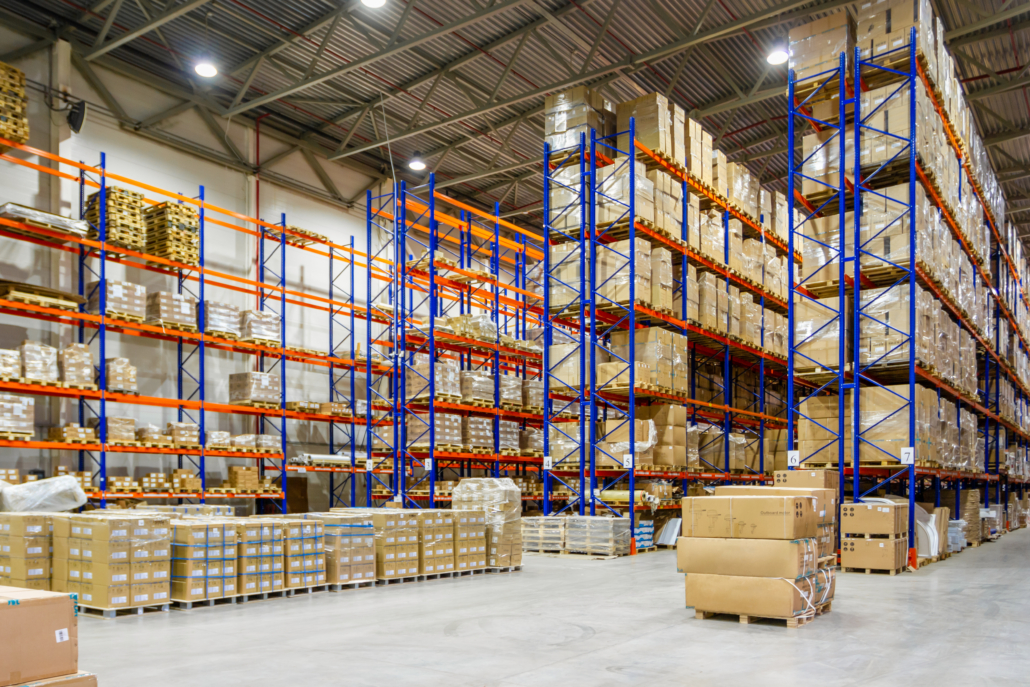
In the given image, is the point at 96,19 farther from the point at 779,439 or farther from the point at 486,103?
the point at 779,439

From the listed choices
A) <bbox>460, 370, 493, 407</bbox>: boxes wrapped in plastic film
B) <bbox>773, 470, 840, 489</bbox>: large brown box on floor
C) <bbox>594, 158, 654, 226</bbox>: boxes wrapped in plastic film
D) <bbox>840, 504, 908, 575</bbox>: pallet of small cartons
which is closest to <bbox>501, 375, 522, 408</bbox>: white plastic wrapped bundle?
<bbox>460, 370, 493, 407</bbox>: boxes wrapped in plastic film

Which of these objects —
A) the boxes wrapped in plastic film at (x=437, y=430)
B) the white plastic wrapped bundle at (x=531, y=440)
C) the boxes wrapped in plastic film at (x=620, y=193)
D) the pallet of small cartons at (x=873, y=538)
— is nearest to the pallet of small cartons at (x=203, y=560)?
the pallet of small cartons at (x=873, y=538)

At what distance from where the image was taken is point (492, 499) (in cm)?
1130

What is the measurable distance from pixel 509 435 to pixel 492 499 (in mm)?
6613

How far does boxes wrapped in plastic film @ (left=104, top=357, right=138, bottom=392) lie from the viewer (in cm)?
1373

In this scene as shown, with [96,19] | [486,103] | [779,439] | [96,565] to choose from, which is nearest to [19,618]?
[96,565]

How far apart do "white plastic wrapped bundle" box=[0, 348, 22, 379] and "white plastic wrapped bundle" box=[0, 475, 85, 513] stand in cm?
256

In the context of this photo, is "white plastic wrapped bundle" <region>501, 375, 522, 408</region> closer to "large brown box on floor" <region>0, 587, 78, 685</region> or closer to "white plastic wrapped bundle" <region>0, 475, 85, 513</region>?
"white plastic wrapped bundle" <region>0, 475, 85, 513</region>

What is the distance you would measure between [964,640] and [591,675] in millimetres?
3053

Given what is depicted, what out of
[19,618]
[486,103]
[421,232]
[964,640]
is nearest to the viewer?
[19,618]

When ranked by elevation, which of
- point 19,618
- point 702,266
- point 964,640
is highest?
point 702,266

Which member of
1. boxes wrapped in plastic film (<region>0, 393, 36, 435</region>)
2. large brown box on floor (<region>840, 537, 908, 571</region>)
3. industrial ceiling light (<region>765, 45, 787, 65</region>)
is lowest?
large brown box on floor (<region>840, 537, 908, 571</region>)

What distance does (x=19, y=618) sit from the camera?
10.7 feet

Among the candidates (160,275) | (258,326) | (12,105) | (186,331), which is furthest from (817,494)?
(160,275)
